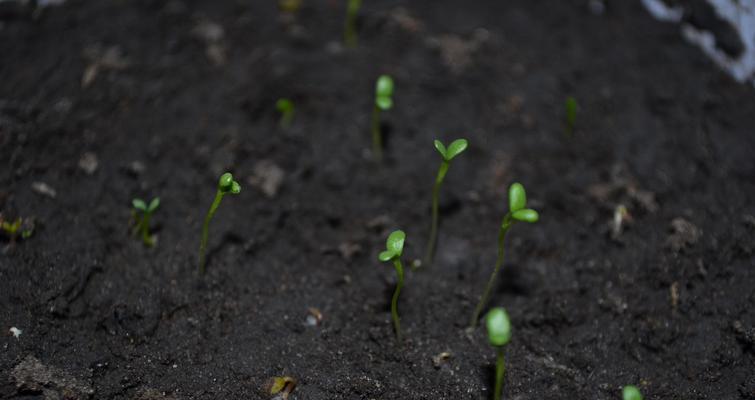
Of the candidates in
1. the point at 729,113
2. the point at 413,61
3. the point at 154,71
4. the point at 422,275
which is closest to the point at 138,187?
the point at 154,71

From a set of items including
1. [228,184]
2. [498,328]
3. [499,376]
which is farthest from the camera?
[228,184]

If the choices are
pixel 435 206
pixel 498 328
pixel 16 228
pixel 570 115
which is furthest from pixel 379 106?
pixel 16 228

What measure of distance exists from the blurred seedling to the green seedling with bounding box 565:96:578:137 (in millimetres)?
1423

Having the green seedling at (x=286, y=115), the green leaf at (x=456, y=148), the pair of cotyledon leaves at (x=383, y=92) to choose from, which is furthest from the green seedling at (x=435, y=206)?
the green seedling at (x=286, y=115)

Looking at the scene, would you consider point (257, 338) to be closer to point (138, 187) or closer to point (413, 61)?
point (138, 187)

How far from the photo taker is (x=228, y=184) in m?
1.37

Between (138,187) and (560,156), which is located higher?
(560,156)

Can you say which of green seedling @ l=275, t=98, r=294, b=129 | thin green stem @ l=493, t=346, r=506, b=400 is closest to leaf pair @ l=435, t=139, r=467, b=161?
thin green stem @ l=493, t=346, r=506, b=400

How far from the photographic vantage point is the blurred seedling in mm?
1484

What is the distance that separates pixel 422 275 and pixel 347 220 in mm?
256

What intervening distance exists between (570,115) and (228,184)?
Answer: 994 mm

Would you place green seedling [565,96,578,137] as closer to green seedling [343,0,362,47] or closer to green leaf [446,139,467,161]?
green leaf [446,139,467,161]

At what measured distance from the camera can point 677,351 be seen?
56.7 inches

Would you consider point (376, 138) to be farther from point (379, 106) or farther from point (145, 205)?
point (145, 205)
